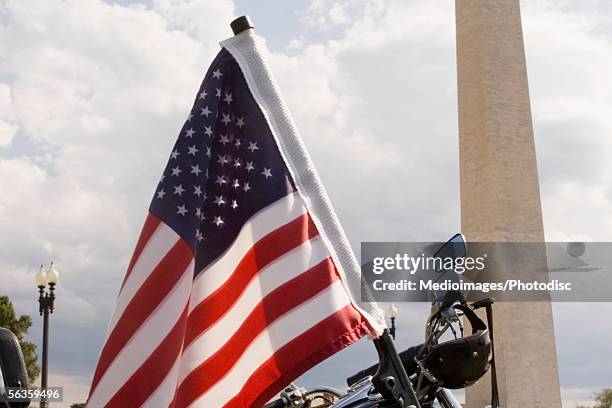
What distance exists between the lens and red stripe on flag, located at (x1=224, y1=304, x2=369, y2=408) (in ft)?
7.39

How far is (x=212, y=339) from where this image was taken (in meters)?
2.32

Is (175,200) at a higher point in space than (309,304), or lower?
higher

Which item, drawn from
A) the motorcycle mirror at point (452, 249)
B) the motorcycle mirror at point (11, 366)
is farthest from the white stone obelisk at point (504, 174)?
the motorcycle mirror at point (452, 249)

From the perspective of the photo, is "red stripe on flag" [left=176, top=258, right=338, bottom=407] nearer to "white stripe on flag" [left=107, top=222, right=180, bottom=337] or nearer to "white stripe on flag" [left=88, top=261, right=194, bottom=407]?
"white stripe on flag" [left=88, top=261, right=194, bottom=407]

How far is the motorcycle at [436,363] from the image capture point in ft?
7.14

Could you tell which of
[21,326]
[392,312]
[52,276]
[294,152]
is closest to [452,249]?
[294,152]

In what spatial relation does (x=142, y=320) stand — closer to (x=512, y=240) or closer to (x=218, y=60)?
(x=218, y=60)

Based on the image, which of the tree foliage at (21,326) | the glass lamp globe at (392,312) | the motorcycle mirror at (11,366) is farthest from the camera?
the tree foliage at (21,326)

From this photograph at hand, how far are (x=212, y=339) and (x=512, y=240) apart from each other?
1806 centimetres

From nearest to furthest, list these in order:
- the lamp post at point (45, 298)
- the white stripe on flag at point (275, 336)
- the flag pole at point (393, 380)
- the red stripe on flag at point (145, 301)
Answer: the flag pole at point (393, 380) < the white stripe on flag at point (275, 336) < the red stripe on flag at point (145, 301) < the lamp post at point (45, 298)

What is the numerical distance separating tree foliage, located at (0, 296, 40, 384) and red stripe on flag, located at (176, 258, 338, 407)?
3208cm

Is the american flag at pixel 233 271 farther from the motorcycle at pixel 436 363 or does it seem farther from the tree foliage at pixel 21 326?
the tree foliage at pixel 21 326

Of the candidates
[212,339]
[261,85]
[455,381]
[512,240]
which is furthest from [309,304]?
[512,240]

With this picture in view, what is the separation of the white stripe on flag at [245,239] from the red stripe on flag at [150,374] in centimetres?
10
